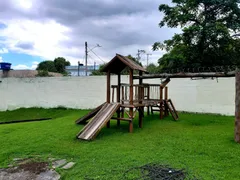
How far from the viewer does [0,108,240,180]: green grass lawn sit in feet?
10.8

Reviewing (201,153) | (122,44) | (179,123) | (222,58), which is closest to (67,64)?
(122,44)

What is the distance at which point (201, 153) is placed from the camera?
13.3 feet

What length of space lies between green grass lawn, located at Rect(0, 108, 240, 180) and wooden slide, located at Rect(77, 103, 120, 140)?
19 cm

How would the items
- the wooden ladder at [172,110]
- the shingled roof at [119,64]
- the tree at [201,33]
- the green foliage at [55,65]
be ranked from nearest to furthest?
the shingled roof at [119,64], the wooden ladder at [172,110], the tree at [201,33], the green foliage at [55,65]

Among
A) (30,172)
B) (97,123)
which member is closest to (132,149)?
(97,123)

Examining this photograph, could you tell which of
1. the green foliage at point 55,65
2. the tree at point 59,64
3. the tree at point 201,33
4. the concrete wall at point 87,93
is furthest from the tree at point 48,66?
the tree at point 201,33

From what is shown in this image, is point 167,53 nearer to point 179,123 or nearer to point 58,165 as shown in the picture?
point 179,123

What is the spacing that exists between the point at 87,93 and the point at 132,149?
7.08 meters

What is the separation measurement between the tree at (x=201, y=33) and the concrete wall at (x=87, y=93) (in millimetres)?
2375

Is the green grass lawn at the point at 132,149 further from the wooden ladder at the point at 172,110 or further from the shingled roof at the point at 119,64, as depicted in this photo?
the shingled roof at the point at 119,64

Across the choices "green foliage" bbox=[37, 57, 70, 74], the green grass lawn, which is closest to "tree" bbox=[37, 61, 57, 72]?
"green foliage" bbox=[37, 57, 70, 74]

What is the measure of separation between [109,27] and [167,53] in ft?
12.5

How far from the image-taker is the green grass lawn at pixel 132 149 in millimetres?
3301

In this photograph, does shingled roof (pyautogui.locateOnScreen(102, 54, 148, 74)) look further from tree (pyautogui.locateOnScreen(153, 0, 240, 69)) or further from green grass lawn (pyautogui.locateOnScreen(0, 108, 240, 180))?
tree (pyautogui.locateOnScreen(153, 0, 240, 69))
